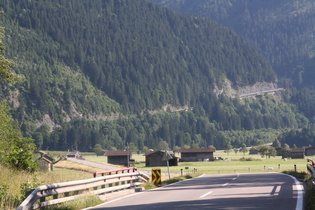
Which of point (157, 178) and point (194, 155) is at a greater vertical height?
point (194, 155)

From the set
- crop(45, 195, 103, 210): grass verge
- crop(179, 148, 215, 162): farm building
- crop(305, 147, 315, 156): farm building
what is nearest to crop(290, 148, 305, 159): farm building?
crop(305, 147, 315, 156): farm building

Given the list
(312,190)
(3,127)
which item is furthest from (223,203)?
(3,127)

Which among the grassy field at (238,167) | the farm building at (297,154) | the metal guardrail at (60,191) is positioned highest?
the farm building at (297,154)

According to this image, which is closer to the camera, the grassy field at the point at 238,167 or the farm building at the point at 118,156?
the grassy field at the point at 238,167

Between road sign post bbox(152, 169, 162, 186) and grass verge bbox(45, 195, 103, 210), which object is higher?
road sign post bbox(152, 169, 162, 186)

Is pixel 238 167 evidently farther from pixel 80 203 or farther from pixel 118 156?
pixel 80 203

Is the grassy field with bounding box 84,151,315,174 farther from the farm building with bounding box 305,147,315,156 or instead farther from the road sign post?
the farm building with bounding box 305,147,315,156

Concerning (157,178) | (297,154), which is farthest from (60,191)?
(297,154)

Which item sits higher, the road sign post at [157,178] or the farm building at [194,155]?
the farm building at [194,155]

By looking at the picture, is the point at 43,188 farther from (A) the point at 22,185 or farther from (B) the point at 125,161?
(B) the point at 125,161

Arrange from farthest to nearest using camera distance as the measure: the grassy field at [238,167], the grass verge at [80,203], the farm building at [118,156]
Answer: the farm building at [118,156] → the grassy field at [238,167] → the grass verge at [80,203]

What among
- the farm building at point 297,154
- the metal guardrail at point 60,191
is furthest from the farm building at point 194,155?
the metal guardrail at point 60,191

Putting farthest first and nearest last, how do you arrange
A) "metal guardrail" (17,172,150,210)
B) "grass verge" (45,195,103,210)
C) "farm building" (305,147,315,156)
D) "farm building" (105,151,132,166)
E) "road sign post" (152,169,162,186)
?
"farm building" (305,147,315,156) < "farm building" (105,151,132,166) < "road sign post" (152,169,162,186) < "grass verge" (45,195,103,210) < "metal guardrail" (17,172,150,210)

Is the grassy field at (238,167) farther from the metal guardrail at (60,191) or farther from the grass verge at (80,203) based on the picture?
the grass verge at (80,203)
